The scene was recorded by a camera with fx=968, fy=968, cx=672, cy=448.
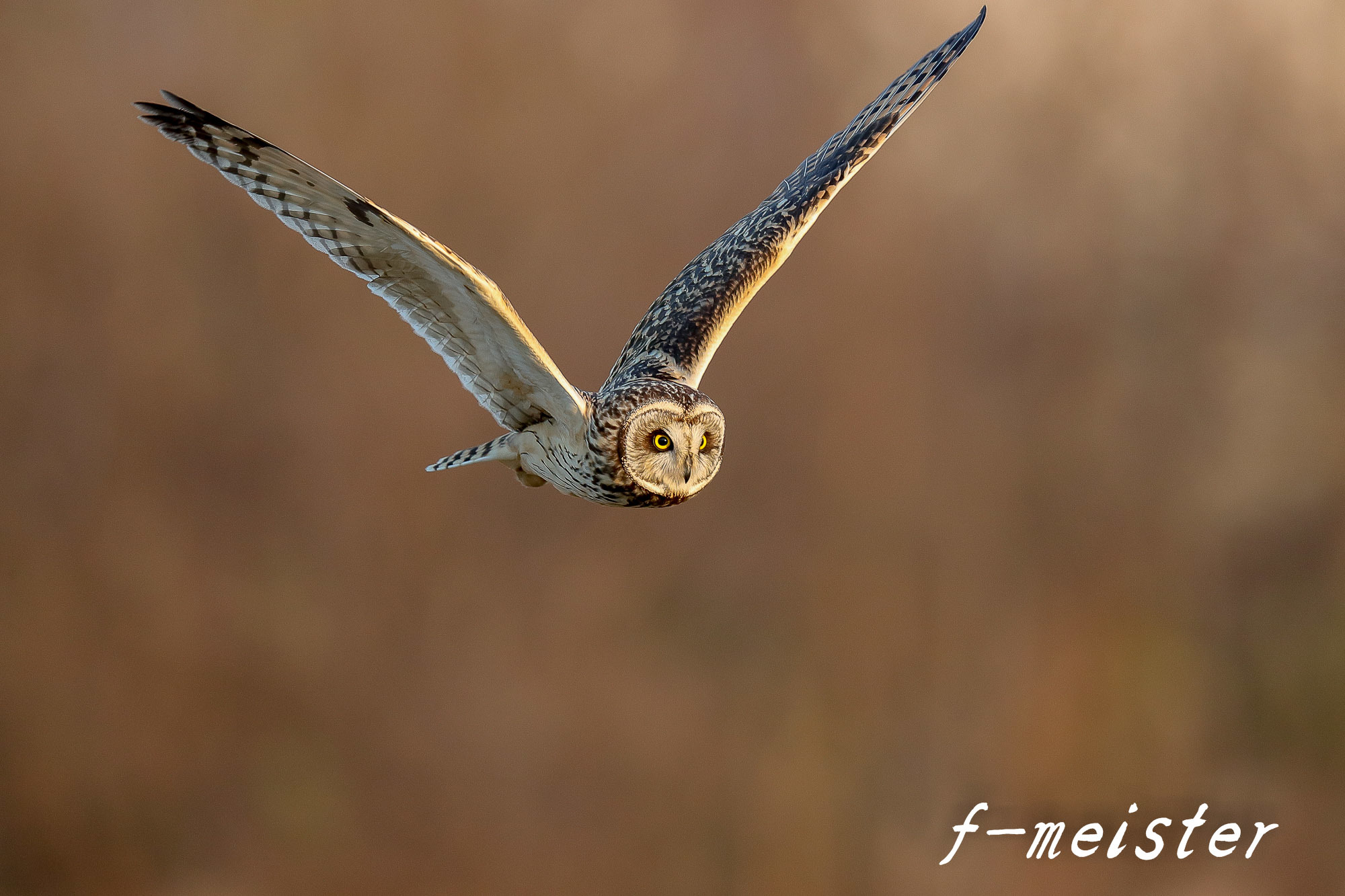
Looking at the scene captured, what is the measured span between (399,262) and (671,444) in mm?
554

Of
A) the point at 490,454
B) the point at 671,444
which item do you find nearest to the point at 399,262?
the point at 490,454

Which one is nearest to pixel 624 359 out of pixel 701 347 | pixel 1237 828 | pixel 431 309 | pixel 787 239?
pixel 701 347

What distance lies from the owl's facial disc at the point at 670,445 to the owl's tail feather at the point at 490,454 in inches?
14.5

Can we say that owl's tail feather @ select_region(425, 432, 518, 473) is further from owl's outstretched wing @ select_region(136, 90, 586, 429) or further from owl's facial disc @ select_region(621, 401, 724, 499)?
owl's facial disc @ select_region(621, 401, 724, 499)

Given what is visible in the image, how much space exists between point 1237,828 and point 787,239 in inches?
169

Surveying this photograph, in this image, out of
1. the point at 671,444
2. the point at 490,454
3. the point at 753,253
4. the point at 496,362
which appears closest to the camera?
the point at 671,444

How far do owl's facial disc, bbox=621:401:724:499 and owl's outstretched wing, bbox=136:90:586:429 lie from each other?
0.16m

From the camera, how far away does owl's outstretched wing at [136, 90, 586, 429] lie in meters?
1.52

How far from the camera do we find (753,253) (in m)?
2.32

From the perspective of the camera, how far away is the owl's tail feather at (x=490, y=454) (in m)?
1.88

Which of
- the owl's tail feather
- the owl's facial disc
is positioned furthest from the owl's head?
the owl's tail feather

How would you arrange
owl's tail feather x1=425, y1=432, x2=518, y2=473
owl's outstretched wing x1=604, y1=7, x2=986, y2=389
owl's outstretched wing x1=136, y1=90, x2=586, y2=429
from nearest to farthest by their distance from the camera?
owl's outstretched wing x1=136, y1=90, x2=586, y2=429, owl's tail feather x1=425, y1=432, x2=518, y2=473, owl's outstretched wing x1=604, y1=7, x2=986, y2=389

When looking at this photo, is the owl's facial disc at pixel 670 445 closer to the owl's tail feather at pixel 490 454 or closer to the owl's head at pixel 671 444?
the owl's head at pixel 671 444

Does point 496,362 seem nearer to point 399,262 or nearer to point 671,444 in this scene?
point 399,262
